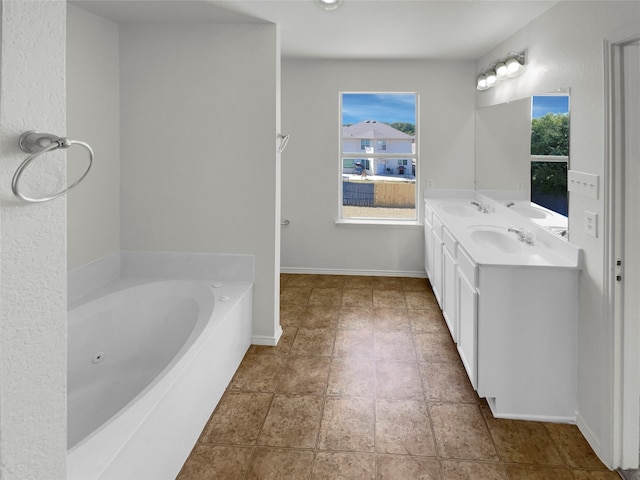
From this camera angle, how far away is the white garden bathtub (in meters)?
1.57

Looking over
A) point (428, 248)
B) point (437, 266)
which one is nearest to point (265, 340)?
point (437, 266)

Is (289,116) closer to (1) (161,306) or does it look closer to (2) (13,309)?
(1) (161,306)

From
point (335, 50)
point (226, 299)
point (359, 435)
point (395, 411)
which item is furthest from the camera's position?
point (335, 50)

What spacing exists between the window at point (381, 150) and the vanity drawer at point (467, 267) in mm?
2277

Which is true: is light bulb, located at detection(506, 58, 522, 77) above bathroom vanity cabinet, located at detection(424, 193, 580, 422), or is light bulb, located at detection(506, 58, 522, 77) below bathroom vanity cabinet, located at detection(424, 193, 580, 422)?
above

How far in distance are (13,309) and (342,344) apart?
8.65ft

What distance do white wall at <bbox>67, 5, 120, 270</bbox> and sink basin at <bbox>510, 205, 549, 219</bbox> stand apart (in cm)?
281

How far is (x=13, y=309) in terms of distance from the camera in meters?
0.79

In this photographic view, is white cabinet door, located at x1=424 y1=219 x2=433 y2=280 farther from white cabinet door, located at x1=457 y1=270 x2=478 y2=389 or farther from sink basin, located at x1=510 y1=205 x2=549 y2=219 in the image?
white cabinet door, located at x1=457 y1=270 x2=478 y2=389

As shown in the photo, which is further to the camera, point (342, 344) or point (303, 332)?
point (303, 332)

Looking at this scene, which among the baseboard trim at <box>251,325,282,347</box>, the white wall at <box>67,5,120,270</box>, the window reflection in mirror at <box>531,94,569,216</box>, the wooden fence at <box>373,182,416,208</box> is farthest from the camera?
the wooden fence at <box>373,182,416,208</box>

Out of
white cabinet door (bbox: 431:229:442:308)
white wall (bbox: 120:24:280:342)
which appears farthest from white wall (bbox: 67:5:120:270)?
white cabinet door (bbox: 431:229:442:308)

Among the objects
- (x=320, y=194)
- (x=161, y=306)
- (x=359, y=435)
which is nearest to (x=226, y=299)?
(x=161, y=306)

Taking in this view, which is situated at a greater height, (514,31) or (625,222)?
(514,31)
